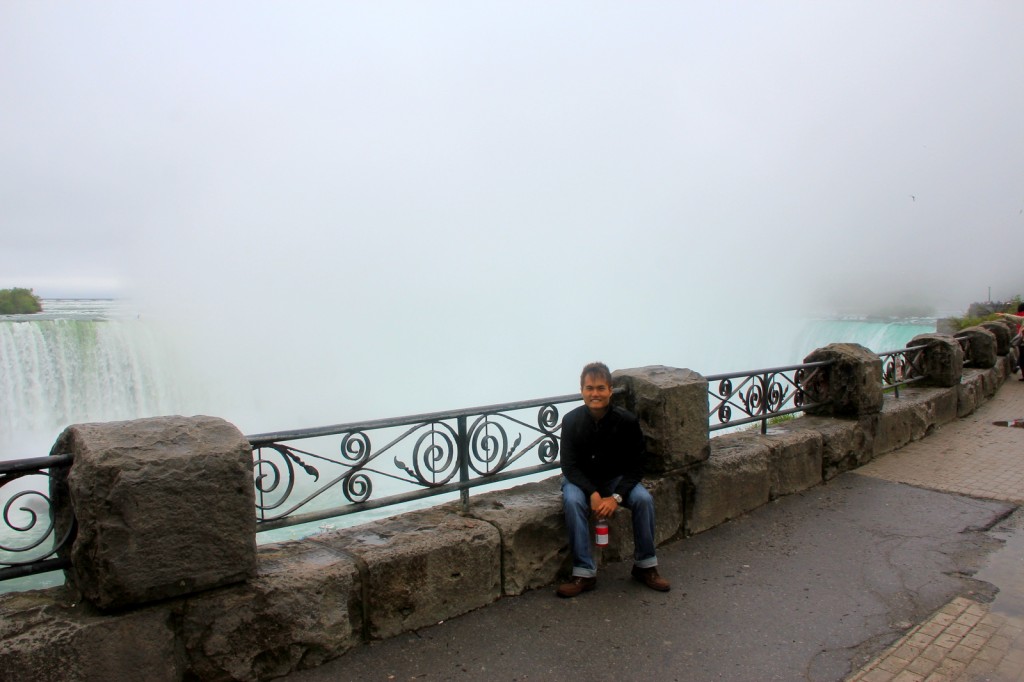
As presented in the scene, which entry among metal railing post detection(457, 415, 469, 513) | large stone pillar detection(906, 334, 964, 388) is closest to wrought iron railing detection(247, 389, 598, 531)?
metal railing post detection(457, 415, 469, 513)

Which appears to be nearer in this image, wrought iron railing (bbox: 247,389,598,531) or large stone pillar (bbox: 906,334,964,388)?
wrought iron railing (bbox: 247,389,598,531)

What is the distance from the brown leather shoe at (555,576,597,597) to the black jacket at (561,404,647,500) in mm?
504

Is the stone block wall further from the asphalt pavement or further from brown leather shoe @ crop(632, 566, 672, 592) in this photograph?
brown leather shoe @ crop(632, 566, 672, 592)

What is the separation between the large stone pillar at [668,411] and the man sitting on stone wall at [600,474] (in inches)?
22.8

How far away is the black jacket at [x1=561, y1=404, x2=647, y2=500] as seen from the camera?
13.4 ft

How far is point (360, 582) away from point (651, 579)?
1.73 m

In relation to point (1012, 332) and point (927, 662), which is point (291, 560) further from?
point (1012, 332)

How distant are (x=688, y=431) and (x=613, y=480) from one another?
89 cm

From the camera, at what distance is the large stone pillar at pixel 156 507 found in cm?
253

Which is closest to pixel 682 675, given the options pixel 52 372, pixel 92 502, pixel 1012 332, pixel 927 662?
pixel 927 662

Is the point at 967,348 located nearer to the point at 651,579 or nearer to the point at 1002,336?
the point at 1002,336

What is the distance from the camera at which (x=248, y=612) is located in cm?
287

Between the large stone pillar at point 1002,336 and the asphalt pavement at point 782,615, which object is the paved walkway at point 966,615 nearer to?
the asphalt pavement at point 782,615

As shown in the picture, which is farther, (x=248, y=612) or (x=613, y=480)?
(x=613, y=480)
